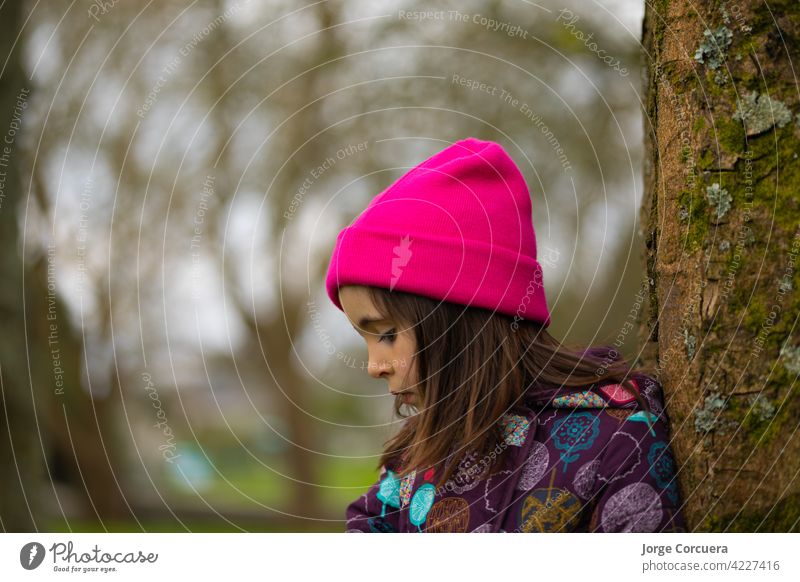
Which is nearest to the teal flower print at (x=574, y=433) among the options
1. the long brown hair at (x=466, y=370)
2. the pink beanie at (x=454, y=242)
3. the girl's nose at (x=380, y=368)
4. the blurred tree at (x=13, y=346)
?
the long brown hair at (x=466, y=370)

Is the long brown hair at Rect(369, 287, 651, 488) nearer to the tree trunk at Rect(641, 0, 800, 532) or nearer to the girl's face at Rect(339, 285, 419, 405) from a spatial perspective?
the girl's face at Rect(339, 285, 419, 405)

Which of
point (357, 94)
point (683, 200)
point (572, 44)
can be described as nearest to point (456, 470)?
point (683, 200)

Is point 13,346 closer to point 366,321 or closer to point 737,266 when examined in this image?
point 366,321

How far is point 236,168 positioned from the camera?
22.6 feet

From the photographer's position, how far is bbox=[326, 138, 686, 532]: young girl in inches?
73.2

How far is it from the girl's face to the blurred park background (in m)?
1.68

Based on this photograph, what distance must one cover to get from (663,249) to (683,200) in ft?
0.48

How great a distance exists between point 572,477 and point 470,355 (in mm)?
410

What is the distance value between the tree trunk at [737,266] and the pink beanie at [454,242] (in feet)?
1.35

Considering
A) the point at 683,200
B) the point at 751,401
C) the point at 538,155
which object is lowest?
the point at 751,401

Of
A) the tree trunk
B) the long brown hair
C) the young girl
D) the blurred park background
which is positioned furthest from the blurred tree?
the tree trunk

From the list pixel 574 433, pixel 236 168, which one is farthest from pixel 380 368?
pixel 236 168

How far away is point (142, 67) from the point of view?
5957 mm

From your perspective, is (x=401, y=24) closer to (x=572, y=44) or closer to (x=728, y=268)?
(x=572, y=44)
